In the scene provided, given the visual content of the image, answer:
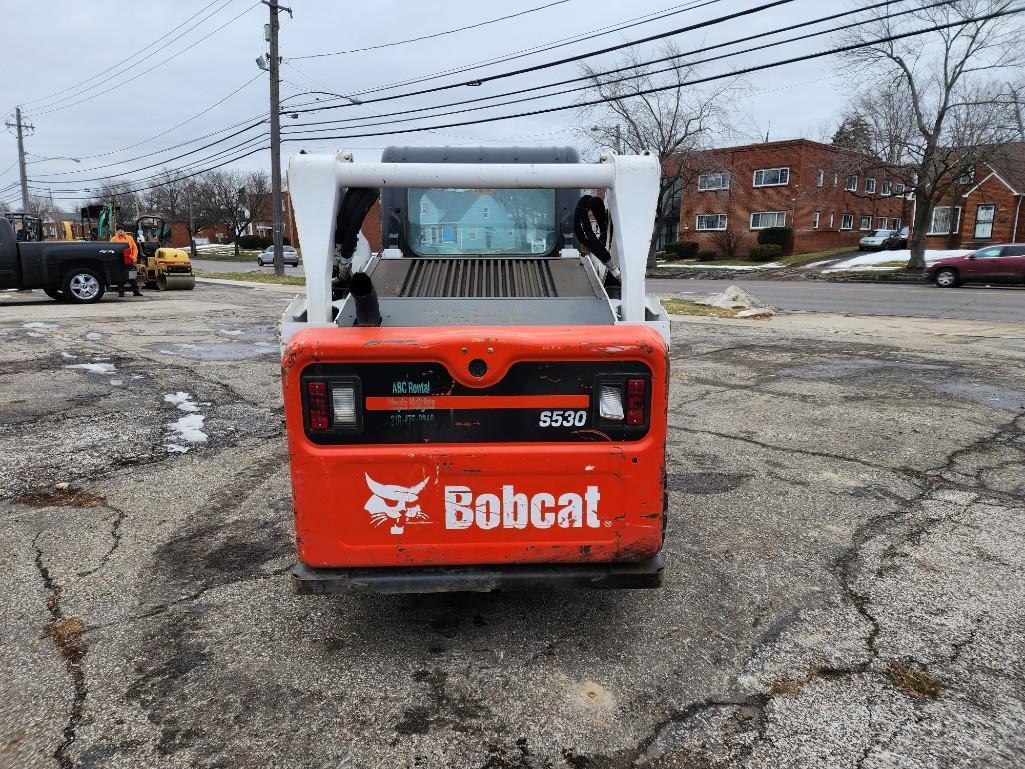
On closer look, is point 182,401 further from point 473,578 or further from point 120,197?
point 120,197

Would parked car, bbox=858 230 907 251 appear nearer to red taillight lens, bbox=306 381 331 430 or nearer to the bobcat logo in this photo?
the bobcat logo

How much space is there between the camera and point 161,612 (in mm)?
3227

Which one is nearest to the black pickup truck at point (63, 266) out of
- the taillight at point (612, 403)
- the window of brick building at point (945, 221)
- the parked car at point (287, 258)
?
Answer: the taillight at point (612, 403)

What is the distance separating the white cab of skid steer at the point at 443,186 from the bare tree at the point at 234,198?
69615 mm

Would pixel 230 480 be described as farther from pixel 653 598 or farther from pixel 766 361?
pixel 766 361

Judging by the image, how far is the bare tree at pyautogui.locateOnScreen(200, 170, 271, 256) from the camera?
70250 mm

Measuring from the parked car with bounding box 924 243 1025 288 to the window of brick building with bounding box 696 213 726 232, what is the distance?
22.8 metres

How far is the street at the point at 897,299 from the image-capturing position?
1702 centimetres

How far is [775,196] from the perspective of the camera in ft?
150

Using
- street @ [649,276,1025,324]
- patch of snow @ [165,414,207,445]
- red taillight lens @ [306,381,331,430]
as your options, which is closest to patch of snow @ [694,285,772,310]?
street @ [649,276,1025,324]

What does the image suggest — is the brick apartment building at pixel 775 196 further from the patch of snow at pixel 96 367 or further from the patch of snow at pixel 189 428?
the patch of snow at pixel 189 428

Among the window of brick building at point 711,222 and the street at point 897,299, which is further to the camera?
the window of brick building at point 711,222

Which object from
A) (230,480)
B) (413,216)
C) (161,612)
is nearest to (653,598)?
(161,612)

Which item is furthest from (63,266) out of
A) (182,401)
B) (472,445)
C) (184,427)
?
(472,445)
